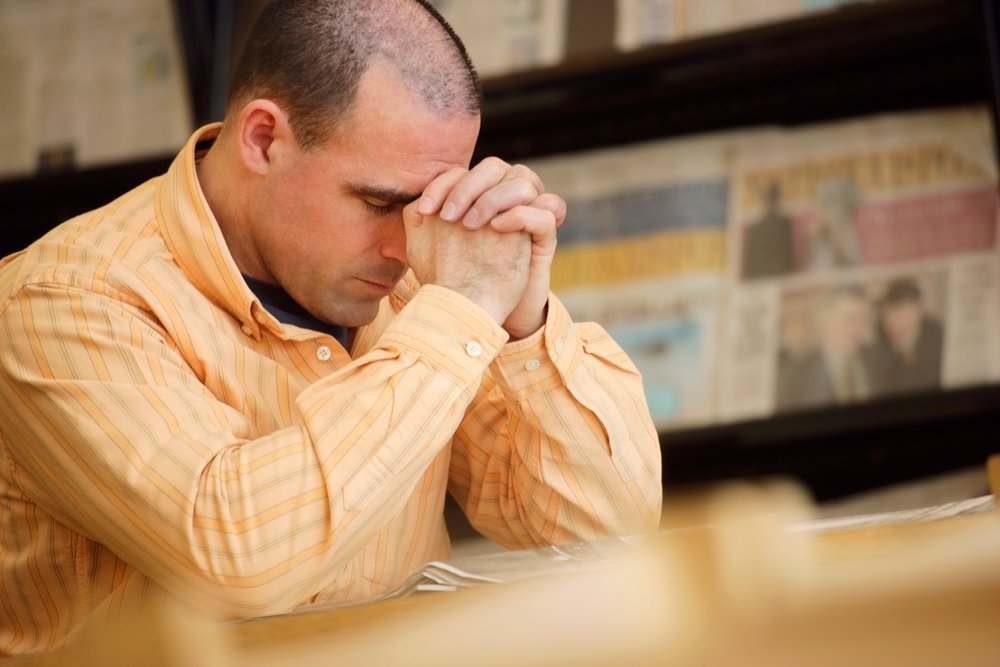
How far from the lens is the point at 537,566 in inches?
35.0

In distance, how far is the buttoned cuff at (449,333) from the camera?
1085 millimetres

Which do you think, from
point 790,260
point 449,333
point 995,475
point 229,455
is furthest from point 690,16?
point 995,475

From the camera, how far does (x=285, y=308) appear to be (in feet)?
4.60

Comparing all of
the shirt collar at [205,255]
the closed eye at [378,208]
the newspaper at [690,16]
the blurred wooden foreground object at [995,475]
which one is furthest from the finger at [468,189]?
the newspaper at [690,16]

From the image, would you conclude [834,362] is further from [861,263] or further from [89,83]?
[89,83]

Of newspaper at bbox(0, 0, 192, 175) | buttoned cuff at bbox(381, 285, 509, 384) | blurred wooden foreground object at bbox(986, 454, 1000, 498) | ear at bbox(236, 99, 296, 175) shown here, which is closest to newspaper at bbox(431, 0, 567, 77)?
newspaper at bbox(0, 0, 192, 175)

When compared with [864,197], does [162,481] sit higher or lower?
lower

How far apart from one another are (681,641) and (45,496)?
2.79 feet

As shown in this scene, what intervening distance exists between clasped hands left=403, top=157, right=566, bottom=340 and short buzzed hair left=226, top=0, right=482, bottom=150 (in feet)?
0.40

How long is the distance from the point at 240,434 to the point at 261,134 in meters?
0.39

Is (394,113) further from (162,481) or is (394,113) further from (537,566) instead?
(537,566)

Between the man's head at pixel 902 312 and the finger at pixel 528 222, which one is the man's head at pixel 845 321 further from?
the finger at pixel 528 222

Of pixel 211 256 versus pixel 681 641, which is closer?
pixel 681 641

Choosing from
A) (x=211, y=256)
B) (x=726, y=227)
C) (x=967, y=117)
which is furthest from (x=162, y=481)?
(x=967, y=117)
